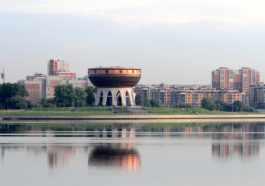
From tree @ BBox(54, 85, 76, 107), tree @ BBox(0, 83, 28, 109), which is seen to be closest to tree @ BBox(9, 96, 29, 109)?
tree @ BBox(0, 83, 28, 109)

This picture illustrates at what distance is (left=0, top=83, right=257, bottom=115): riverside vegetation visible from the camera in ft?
375

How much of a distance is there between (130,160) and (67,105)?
92.4 m

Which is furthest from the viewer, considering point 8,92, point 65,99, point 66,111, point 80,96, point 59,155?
point 80,96

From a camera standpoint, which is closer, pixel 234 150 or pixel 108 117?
pixel 234 150

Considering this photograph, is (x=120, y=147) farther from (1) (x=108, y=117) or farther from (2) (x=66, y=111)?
(2) (x=66, y=111)

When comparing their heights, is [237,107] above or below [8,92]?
below

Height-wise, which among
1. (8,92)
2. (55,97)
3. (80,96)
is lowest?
(55,97)

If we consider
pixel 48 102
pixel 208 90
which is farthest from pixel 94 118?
pixel 208 90

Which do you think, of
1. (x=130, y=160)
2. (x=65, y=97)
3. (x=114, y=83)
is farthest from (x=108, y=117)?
(x=130, y=160)

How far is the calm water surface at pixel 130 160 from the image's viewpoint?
1430 inches

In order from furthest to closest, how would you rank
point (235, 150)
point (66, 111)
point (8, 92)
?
point (8, 92) < point (66, 111) < point (235, 150)

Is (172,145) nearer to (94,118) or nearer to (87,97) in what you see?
(94,118)

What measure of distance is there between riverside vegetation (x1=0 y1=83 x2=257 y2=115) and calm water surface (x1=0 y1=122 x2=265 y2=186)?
166ft

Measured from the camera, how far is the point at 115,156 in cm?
4578
